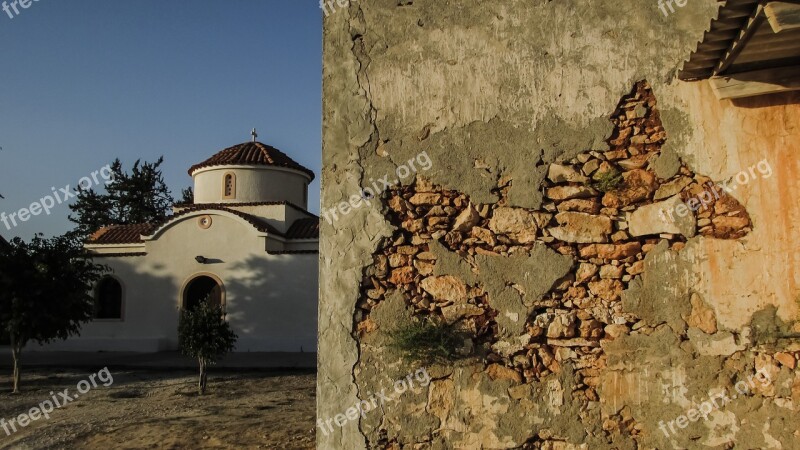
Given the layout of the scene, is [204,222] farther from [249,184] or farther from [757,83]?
[757,83]

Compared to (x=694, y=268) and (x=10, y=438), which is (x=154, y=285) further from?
(x=694, y=268)

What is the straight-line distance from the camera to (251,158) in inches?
891

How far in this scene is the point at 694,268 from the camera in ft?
13.4

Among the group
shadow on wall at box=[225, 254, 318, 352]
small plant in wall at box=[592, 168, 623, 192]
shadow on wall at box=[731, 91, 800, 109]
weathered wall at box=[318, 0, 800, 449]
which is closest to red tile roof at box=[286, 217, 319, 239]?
shadow on wall at box=[225, 254, 318, 352]

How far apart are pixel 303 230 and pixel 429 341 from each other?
17329 millimetres

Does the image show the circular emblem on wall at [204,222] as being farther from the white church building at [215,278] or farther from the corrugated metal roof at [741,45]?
the corrugated metal roof at [741,45]

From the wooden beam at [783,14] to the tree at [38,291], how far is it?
13630 mm

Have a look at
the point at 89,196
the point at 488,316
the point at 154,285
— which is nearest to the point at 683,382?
the point at 488,316

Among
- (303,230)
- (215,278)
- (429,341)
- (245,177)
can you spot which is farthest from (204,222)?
(429,341)

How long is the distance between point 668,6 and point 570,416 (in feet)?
9.25

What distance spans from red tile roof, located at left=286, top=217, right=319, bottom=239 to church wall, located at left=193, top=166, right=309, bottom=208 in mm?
1526

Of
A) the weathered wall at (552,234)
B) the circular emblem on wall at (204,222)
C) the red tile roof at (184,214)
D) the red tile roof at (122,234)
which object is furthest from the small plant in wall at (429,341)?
the red tile roof at (122,234)

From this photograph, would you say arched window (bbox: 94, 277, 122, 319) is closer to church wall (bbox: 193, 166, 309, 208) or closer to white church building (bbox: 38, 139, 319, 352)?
white church building (bbox: 38, 139, 319, 352)

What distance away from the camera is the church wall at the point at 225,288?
1955 centimetres
